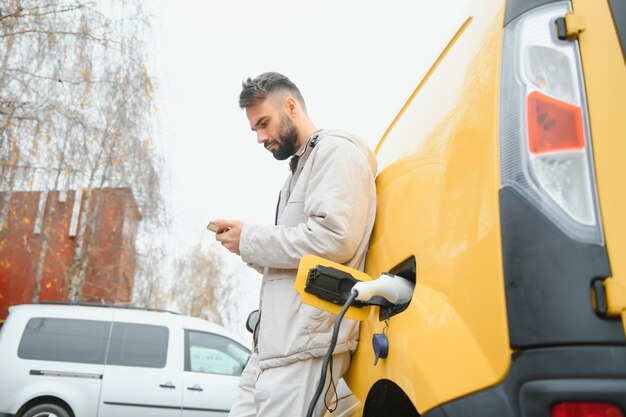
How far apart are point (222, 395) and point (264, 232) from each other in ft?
22.2

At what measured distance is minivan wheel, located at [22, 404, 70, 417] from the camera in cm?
739

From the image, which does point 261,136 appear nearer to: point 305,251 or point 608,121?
point 305,251

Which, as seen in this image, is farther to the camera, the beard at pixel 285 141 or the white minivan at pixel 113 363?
the white minivan at pixel 113 363

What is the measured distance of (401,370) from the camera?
3.91 ft

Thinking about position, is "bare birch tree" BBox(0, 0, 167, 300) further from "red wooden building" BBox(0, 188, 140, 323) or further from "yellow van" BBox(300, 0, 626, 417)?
"yellow van" BBox(300, 0, 626, 417)

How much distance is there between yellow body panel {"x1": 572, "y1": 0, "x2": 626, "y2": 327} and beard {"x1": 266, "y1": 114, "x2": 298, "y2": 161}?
141 centimetres

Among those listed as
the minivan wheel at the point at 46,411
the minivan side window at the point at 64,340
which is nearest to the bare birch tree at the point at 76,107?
the minivan side window at the point at 64,340

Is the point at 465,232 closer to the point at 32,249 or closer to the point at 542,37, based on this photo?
the point at 542,37

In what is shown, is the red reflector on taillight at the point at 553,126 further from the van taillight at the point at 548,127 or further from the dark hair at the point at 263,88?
the dark hair at the point at 263,88

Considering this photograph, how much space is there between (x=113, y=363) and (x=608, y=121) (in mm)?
8104

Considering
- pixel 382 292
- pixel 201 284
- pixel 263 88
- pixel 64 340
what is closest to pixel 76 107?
pixel 64 340

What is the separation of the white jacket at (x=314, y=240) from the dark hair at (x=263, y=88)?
21.6 inches

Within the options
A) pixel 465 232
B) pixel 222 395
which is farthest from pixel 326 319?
pixel 222 395

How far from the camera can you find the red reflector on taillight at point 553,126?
3.22 ft
